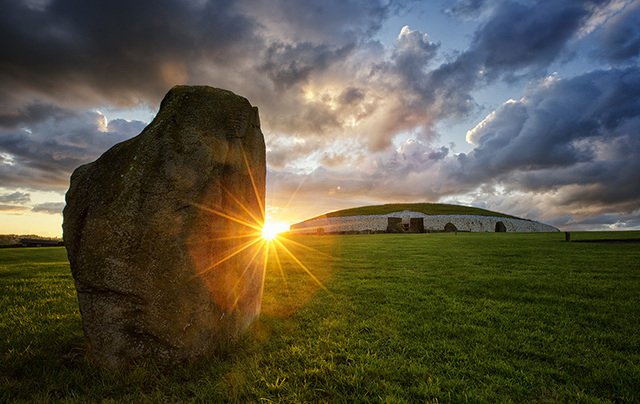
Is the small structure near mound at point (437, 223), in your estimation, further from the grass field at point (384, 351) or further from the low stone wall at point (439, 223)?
the grass field at point (384, 351)

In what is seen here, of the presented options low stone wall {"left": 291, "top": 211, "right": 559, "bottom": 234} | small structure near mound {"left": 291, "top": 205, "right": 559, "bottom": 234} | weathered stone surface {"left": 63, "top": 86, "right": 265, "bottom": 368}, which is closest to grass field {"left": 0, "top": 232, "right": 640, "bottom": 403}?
weathered stone surface {"left": 63, "top": 86, "right": 265, "bottom": 368}

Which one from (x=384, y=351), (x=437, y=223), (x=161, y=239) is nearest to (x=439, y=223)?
(x=437, y=223)

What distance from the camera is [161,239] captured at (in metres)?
4.54

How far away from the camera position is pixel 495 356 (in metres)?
5.39

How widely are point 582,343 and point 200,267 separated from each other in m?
6.96

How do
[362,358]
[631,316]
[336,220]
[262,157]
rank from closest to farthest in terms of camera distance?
[362,358]
[262,157]
[631,316]
[336,220]

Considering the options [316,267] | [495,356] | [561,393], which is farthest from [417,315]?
[316,267]

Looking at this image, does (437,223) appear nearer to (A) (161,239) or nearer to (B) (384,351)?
(B) (384,351)

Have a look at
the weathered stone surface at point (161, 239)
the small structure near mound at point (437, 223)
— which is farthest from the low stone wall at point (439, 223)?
the weathered stone surface at point (161, 239)

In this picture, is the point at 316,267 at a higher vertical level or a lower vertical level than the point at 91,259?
lower

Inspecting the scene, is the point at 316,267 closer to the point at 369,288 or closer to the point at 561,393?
the point at 369,288

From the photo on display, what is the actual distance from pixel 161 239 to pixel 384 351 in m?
4.05

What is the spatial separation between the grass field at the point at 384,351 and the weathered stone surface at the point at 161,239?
466 mm

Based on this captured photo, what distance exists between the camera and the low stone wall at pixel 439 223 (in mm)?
81875
